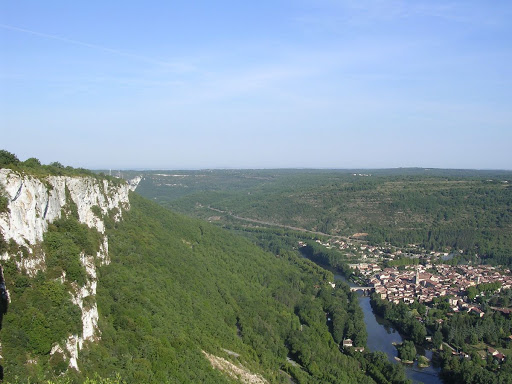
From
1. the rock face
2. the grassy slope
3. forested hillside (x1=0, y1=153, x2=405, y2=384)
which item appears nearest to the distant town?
forested hillside (x1=0, y1=153, x2=405, y2=384)

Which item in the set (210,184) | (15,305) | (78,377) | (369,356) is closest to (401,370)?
(369,356)

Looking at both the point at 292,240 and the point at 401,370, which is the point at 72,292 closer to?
the point at 401,370

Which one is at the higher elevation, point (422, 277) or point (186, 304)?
point (186, 304)

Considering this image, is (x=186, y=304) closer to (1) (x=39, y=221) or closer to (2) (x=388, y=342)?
(1) (x=39, y=221)

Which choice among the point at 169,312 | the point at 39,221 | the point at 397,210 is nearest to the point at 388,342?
the point at 169,312

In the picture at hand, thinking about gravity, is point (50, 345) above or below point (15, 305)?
below

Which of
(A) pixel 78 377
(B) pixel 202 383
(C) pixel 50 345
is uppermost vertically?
(C) pixel 50 345
